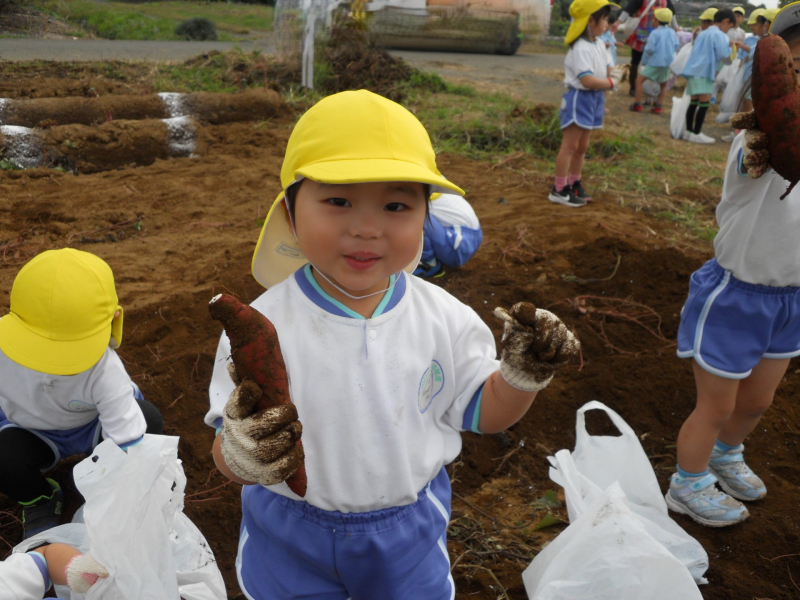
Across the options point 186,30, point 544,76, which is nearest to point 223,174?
point 186,30

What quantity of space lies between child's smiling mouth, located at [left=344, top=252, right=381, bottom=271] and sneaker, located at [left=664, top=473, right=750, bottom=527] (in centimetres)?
169

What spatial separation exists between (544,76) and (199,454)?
12138 mm

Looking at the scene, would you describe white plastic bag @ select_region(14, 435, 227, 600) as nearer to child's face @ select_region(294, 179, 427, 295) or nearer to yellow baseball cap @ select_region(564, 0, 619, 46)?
child's face @ select_region(294, 179, 427, 295)

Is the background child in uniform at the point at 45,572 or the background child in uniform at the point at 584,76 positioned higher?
the background child in uniform at the point at 584,76

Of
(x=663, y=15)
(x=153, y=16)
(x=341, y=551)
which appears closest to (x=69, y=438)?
(x=341, y=551)

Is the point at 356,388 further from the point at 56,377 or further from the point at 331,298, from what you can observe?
the point at 56,377

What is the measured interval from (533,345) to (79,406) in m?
1.61

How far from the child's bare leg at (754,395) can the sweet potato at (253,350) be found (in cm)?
176

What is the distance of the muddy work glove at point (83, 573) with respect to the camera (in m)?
1.48

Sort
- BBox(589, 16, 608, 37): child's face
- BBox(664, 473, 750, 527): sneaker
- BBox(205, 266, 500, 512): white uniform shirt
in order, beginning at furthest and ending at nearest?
1. BBox(589, 16, 608, 37): child's face
2. BBox(664, 473, 750, 527): sneaker
3. BBox(205, 266, 500, 512): white uniform shirt

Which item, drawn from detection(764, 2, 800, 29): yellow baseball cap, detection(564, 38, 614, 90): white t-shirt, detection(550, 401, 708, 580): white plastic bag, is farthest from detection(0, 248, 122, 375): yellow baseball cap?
detection(564, 38, 614, 90): white t-shirt

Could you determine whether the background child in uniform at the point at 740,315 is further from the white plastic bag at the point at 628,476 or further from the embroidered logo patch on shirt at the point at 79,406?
the embroidered logo patch on shirt at the point at 79,406

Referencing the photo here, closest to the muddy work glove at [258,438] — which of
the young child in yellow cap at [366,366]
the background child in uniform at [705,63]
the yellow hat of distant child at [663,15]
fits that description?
the young child in yellow cap at [366,366]

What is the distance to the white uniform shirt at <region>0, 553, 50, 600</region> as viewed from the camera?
1.46 metres
